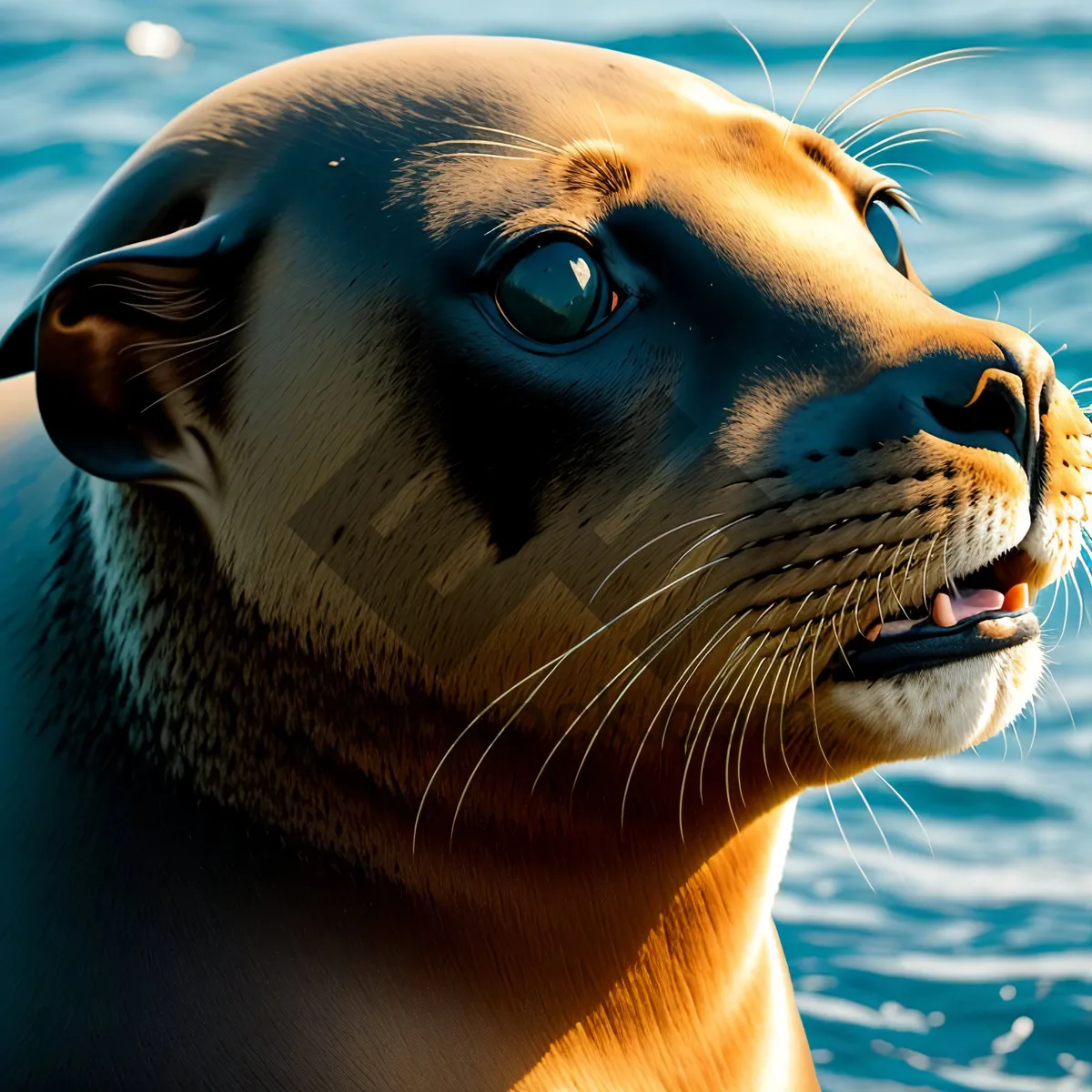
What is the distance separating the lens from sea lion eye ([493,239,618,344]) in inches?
122

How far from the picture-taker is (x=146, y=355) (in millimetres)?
3221

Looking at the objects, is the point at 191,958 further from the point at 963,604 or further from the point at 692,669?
the point at 963,604

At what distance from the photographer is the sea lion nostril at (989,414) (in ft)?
10.0

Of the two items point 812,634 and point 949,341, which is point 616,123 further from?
point 812,634

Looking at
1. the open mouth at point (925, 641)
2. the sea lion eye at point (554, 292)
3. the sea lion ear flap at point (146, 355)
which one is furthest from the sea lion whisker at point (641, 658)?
the sea lion ear flap at point (146, 355)

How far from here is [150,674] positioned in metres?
3.36

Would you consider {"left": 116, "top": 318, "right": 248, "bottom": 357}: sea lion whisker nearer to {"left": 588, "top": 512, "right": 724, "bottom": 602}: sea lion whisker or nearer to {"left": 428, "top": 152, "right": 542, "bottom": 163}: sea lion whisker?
{"left": 428, "top": 152, "right": 542, "bottom": 163}: sea lion whisker

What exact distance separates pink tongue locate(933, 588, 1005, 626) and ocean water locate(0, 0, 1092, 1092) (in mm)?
329

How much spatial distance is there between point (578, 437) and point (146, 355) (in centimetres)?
70

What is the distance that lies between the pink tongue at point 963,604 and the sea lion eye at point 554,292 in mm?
677

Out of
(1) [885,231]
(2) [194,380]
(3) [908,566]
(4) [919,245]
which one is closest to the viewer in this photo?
(3) [908,566]

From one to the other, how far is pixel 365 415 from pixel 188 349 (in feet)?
1.02

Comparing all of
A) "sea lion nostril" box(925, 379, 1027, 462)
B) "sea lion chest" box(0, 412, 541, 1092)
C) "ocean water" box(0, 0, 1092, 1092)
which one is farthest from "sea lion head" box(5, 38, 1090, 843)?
"ocean water" box(0, 0, 1092, 1092)

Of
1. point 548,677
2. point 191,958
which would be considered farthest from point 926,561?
point 191,958
